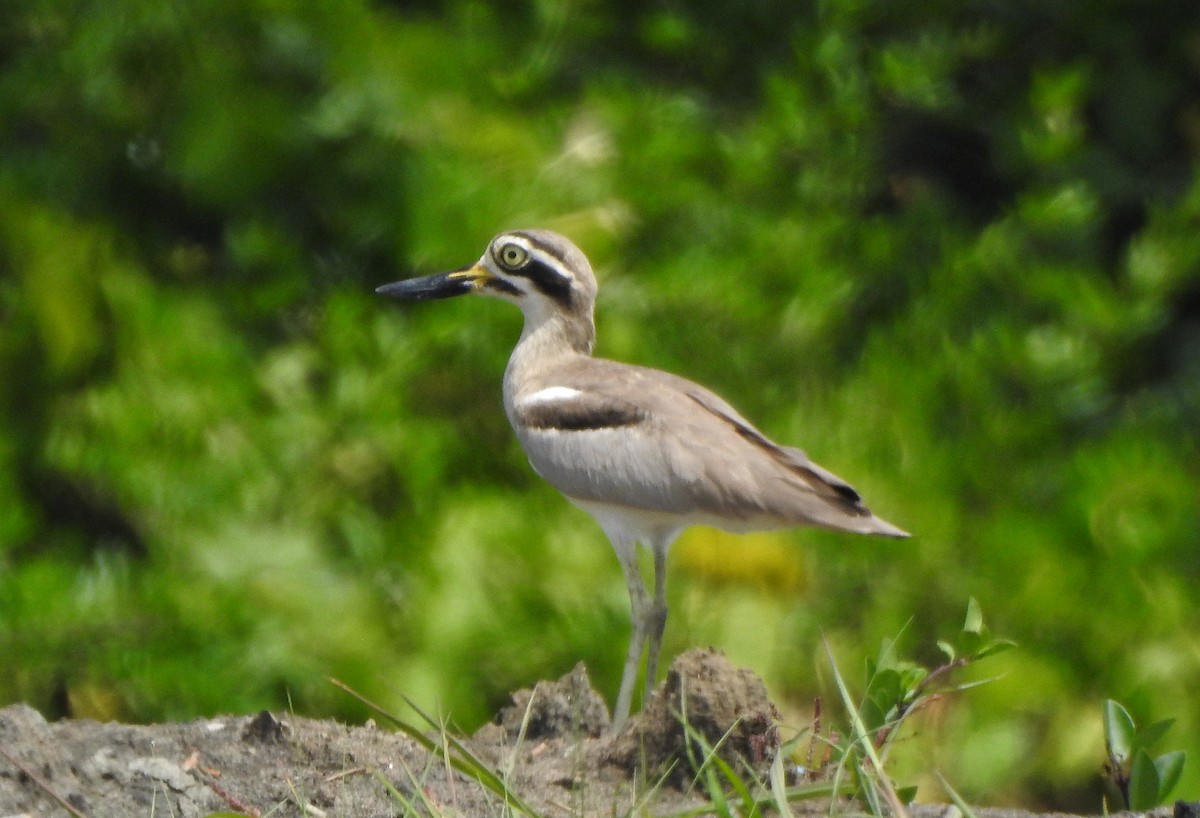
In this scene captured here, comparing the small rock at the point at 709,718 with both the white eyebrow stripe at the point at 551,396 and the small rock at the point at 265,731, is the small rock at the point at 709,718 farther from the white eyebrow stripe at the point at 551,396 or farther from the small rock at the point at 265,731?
the white eyebrow stripe at the point at 551,396

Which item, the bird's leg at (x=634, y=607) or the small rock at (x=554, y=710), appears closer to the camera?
the small rock at (x=554, y=710)

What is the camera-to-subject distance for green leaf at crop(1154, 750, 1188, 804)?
321cm

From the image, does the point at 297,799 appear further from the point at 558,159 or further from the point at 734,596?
the point at 558,159

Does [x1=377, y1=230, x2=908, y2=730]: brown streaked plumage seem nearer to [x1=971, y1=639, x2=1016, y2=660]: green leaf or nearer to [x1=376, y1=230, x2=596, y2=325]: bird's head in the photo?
[x1=376, y1=230, x2=596, y2=325]: bird's head

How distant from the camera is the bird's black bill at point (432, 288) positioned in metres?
4.26

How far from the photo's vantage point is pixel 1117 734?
3.19 meters

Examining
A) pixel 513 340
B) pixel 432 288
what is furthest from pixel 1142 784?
pixel 513 340

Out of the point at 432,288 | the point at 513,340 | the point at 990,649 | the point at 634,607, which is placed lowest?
the point at 513,340

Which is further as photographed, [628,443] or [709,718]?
[628,443]

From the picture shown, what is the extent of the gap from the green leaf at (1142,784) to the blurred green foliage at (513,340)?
6.49ft

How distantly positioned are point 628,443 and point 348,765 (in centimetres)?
98

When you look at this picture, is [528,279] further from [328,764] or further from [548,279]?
[328,764]

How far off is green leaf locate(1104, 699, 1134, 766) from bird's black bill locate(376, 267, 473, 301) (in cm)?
179

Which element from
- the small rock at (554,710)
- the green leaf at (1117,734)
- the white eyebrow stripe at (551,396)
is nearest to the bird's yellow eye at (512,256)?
the white eyebrow stripe at (551,396)
